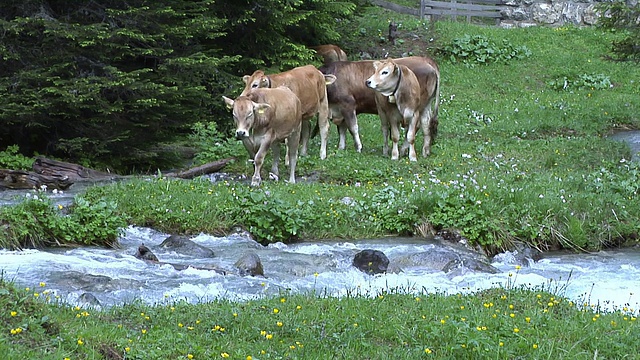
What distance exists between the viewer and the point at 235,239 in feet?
42.0

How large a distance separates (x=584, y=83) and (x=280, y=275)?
21.2m

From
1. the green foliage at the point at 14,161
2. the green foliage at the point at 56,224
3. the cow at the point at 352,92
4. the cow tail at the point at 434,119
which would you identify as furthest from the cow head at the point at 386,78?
the green foliage at the point at 56,224

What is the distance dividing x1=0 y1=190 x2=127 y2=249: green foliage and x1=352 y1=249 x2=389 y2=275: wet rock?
3.47 m

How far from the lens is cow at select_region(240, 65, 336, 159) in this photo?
1792 cm

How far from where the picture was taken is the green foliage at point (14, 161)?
57.7 feet

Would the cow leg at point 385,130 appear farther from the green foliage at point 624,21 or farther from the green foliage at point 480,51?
the green foliage at point 480,51

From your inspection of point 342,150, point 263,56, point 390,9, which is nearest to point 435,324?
point 342,150

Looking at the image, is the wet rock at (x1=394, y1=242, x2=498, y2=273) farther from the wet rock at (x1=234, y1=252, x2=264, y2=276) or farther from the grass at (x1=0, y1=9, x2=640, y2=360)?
the wet rock at (x1=234, y1=252, x2=264, y2=276)

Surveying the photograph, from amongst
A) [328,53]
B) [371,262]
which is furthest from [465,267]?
[328,53]

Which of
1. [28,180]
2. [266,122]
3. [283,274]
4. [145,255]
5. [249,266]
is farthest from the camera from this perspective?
[266,122]

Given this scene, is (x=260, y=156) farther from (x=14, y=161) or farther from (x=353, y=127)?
(x=14, y=161)

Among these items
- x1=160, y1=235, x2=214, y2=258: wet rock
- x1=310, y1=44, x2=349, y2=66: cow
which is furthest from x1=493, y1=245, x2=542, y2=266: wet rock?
x1=310, y1=44, x2=349, y2=66: cow

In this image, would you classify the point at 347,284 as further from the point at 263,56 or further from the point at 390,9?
the point at 390,9

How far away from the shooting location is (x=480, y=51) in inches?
1256
